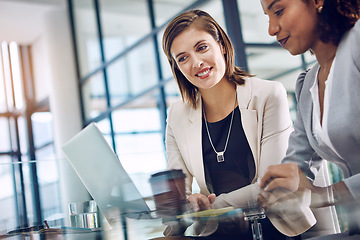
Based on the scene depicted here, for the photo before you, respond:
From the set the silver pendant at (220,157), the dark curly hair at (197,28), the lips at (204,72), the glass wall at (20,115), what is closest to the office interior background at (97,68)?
the glass wall at (20,115)

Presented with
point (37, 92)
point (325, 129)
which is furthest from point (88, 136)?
point (37, 92)

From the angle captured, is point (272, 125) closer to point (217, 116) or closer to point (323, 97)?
point (217, 116)

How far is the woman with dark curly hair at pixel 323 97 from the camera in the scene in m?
1.14

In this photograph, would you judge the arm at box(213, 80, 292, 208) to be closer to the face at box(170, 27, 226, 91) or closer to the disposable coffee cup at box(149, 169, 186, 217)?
the face at box(170, 27, 226, 91)

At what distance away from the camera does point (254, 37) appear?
2.99m

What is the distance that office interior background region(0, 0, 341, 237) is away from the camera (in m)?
3.09

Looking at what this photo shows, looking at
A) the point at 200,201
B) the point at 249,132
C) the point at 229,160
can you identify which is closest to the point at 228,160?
the point at 229,160

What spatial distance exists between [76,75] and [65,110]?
1.70ft

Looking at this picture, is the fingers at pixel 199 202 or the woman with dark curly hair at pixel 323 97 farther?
the fingers at pixel 199 202

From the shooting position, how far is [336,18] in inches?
48.8

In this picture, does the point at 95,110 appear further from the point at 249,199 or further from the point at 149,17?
the point at 249,199

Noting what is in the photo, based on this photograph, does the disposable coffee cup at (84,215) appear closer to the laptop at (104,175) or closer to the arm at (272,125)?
the laptop at (104,175)

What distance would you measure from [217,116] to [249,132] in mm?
173

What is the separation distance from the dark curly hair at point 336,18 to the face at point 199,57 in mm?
591
